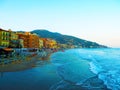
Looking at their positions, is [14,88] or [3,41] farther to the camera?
[3,41]

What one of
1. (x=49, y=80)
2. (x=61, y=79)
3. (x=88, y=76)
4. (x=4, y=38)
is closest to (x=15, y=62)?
(x=88, y=76)

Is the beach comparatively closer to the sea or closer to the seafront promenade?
the sea

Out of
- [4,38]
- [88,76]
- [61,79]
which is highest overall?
[4,38]

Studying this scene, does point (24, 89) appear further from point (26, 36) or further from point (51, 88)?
point (26, 36)

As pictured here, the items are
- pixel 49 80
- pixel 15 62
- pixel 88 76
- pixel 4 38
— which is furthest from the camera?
pixel 4 38

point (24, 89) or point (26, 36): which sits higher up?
point (26, 36)

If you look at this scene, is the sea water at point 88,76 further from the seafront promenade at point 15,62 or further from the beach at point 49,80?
the seafront promenade at point 15,62

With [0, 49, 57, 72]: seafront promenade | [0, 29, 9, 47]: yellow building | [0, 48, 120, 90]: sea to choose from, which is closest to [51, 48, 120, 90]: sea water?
[0, 48, 120, 90]: sea

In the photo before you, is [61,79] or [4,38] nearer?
[61,79]

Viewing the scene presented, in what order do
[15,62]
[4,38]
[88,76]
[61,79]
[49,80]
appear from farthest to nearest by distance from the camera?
[4,38]
[15,62]
[88,76]
[61,79]
[49,80]

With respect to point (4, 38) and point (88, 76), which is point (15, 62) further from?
point (4, 38)

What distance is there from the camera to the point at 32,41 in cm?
10788

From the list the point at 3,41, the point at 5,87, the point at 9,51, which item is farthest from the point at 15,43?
the point at 5,87

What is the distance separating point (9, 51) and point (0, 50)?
3.96 metres
